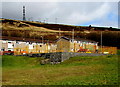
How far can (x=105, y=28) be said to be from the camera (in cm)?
12012

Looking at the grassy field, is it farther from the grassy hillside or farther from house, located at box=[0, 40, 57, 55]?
the grassy hillside

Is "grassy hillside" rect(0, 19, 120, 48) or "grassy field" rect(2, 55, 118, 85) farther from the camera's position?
"grassy hillside" rect(0, 19, 120, 48)

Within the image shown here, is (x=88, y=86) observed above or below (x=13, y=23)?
below

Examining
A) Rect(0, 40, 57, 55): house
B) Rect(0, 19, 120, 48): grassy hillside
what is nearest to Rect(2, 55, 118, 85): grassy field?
Rect(0, 40, 57, 55): house

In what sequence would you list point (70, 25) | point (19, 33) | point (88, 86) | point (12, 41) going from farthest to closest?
point (70, 25), point (19, 33), point (12, 41), point (88, 86)

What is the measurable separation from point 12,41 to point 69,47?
713 inches

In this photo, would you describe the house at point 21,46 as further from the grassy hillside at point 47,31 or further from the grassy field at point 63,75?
the grassy hillside at point 47,31

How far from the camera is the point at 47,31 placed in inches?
4550

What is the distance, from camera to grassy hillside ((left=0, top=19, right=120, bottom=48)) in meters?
101

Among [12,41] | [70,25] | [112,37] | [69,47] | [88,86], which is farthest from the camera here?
[70,25]

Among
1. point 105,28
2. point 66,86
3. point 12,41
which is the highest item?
point 105,28

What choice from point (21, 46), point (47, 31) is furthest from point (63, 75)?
point (47, 31)

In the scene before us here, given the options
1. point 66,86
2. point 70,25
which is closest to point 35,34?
point 70,25

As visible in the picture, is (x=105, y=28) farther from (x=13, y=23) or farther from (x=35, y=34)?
(x=13, y=23)
